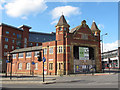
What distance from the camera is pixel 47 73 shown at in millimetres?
40406

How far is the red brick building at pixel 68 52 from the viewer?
129 ft

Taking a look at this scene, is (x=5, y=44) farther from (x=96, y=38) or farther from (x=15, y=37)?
(x=96, y=38)

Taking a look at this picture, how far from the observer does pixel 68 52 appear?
39250mm

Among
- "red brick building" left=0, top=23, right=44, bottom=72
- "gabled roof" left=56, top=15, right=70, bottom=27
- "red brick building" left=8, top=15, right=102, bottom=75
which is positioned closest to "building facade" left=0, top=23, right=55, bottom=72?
"red brick building" left=0, top=23, right=44, bottom=72

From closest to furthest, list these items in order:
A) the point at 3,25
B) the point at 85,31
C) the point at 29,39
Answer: the point at 85,31 < the point at 3,25 < the point at 29,39

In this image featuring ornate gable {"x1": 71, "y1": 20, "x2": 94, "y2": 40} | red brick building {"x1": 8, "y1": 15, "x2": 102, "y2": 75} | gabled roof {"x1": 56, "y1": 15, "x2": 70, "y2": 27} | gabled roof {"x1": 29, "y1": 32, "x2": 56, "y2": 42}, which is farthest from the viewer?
gabled roof {"x1": 29, "y1": 32, "x2": 56, "y2": 42}

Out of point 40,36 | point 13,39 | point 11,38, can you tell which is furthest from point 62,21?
point 40,36

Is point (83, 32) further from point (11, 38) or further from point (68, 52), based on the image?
point (11, 38)

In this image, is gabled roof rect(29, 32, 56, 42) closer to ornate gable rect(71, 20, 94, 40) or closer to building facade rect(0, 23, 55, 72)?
building facade rect(0, 23, 55, 72)

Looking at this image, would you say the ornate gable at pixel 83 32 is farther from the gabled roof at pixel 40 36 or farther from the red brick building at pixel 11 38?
the gabled roof at pixel 40 36

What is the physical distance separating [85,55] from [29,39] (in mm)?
44969

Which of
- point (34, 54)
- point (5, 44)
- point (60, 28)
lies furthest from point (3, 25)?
point (60, 28)

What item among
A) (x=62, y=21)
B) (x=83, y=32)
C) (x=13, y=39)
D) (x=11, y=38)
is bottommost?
(x=83, y=32)

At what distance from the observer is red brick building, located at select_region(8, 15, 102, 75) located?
3919cm
